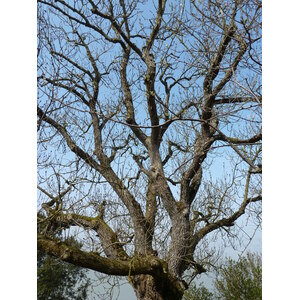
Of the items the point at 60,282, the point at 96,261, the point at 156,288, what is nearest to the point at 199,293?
the point at 60,282

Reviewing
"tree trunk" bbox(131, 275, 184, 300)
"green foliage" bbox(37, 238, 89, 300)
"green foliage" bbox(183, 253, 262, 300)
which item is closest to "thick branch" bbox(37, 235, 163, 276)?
"tree trunk" bbox(131, 275, 184, 300)

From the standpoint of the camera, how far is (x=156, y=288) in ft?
15.1

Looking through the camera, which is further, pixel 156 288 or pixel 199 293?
pixel 199 293

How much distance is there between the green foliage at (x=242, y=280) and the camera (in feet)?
25.1

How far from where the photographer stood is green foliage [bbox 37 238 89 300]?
8.05 m

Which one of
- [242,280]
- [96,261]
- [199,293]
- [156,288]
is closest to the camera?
[96,261]

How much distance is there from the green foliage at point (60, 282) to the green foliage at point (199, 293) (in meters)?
2.22

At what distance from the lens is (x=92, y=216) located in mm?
4992

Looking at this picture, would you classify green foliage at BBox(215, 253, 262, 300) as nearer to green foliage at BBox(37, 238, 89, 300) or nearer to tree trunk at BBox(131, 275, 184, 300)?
green foliage at BBox(37, 238, 89, 300)

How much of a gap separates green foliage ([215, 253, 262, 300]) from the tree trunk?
3.24 meters

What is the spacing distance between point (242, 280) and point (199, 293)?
96 centimetres

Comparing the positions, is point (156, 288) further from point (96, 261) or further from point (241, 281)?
point (241, 281)
